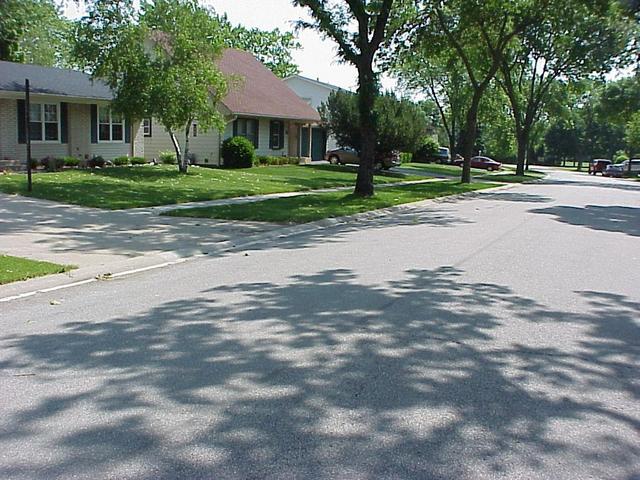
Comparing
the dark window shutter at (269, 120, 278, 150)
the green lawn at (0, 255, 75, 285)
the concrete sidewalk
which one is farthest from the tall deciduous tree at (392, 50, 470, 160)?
the green lawn at (0, 255, 75, 285)

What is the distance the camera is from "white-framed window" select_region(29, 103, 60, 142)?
27.3 metres

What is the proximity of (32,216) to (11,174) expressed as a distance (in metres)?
9.71

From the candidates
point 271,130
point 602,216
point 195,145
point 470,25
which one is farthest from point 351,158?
point 602,216

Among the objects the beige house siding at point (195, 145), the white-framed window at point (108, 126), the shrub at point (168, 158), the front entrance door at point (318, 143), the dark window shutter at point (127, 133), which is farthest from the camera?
the front entrance door at point (318, 143)

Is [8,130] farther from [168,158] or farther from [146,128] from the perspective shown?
[146,128]

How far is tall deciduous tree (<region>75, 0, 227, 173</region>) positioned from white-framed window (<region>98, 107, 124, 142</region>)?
2782 mm

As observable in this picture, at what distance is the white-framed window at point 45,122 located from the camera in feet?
89.5

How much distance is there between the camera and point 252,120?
38.0m

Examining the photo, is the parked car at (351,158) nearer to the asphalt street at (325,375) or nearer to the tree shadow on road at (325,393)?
the asphalt street at (325,375)

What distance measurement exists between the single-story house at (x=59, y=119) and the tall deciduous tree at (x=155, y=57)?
1809 mm

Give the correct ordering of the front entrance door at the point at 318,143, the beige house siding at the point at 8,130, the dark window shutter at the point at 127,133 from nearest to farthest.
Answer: the beige house siding at the point at 8,130 → the dark window shutter at the point at 127,133 → the front entrance door at the point at 318,143

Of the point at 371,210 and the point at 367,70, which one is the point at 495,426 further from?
the point at 367,70

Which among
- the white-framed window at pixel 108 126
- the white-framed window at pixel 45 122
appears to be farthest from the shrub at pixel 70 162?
the white-framed window at pixel 108 126

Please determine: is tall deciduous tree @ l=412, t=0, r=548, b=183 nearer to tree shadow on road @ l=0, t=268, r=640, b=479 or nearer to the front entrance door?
the front entrance door
